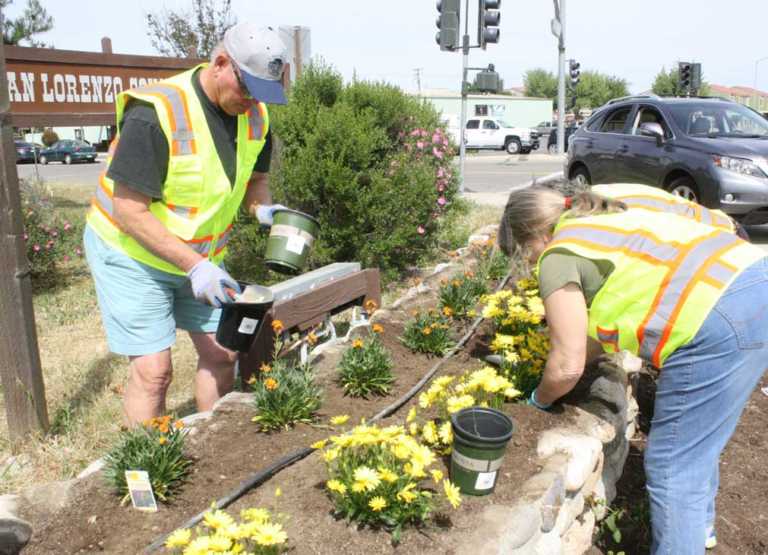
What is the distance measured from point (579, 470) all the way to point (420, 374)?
44.8 inches

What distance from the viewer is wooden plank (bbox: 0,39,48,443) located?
10.2 feet

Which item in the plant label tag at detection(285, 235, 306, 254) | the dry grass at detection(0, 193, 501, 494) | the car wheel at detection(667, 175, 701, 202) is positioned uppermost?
the plant label tag at detection(285, 235, 306, 254)

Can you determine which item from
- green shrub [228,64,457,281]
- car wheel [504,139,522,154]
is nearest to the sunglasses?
green shrub [228,64,457,281]

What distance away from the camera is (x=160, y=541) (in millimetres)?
1993

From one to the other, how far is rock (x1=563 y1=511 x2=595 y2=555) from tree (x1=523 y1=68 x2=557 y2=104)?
81.3 m

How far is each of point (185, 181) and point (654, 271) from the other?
1.74 m

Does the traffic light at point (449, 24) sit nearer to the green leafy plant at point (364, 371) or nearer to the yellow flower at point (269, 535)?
the green leafy plant at point (364, 371)

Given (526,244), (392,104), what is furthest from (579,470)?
(392,104)

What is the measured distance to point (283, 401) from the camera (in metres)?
2.73

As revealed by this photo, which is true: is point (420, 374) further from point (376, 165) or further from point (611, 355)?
point (376, 165)

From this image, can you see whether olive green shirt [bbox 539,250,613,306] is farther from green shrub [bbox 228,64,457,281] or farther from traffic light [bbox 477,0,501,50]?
traffic light [bbox 477,0,501,50]

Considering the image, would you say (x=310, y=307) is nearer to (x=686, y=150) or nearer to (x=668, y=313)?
(x=668, y=313)

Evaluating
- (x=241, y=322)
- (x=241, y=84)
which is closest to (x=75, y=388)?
(x=241, y=322)

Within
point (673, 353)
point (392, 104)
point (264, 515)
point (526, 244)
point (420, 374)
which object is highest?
point (392, 104)
